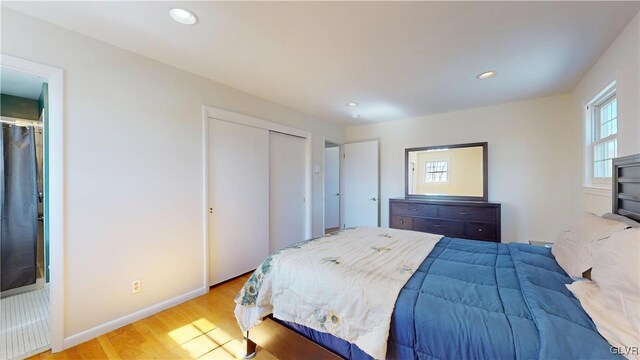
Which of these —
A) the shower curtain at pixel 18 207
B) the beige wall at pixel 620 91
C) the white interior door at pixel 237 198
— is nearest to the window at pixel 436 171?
the beige wall at pixel 620 91

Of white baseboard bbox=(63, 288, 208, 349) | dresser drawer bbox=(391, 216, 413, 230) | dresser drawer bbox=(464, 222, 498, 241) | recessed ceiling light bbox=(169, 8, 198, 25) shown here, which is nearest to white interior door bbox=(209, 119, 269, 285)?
white baseboard bbox=(63, 288, 208, 349)

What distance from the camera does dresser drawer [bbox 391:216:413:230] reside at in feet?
11.9

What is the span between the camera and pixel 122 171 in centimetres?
198

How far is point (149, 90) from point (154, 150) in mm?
539

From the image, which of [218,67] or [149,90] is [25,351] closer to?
[149,90]

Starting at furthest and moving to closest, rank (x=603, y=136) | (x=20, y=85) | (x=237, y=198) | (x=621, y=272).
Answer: (x=237, y=198)
(x=20, y=85)
(x=603, y=136)
(x=621, y=272)

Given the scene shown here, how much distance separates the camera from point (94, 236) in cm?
185

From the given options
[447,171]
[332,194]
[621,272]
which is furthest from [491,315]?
[332,194]

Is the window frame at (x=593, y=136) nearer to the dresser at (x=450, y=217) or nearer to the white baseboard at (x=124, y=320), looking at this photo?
the dresser at (x=450, y=217)

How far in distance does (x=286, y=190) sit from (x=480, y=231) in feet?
8.91

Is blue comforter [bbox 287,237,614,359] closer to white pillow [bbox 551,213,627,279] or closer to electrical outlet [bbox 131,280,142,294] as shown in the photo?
white pillow [bbox 551,213,627,279]

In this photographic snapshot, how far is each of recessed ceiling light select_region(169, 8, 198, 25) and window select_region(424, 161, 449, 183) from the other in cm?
353

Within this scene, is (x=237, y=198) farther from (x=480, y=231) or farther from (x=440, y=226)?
(x=480, y=231)

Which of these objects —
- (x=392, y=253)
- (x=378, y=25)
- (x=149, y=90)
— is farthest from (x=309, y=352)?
(x=149, y=90)
